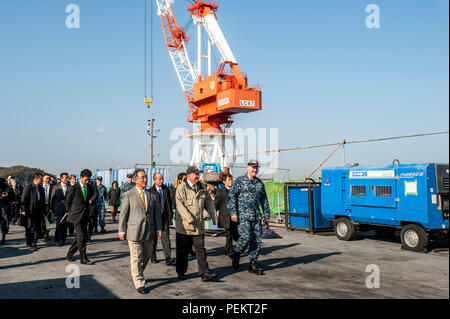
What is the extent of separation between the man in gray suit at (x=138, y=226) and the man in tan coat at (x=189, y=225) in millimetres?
544

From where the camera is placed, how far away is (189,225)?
6.50 metres

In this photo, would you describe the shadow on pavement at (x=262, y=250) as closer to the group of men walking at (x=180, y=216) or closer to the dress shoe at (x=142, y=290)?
the group of men walking at (x=180, y=216)

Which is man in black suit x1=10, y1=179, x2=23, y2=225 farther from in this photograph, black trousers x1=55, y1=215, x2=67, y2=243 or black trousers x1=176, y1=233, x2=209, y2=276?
black trousers x1=176, y1=233, x2=209, y2=276

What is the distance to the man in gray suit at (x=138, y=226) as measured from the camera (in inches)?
225

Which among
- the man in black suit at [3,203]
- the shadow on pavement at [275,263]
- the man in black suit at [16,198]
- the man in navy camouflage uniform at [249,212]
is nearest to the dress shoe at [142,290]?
the shadow on pavement at [275,263]

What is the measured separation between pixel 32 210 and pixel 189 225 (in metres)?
5.65

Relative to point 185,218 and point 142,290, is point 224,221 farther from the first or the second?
point 142,290

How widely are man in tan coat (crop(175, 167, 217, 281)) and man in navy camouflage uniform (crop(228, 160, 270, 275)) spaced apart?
763mm

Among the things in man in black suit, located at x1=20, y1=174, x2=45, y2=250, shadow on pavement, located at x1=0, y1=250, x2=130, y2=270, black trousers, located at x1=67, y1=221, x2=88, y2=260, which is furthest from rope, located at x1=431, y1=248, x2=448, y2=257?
man in black suit, located at x1=20, y1=174, x2=45, y2=250

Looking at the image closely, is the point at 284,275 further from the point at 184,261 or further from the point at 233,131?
the point at 233,131

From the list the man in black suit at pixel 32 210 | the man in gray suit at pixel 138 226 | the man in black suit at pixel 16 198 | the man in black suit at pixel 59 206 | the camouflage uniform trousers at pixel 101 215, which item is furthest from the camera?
the man in black suit at pixel 16 198

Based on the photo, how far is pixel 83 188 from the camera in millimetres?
8344

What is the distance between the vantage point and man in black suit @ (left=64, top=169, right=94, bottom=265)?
7.88 metres
